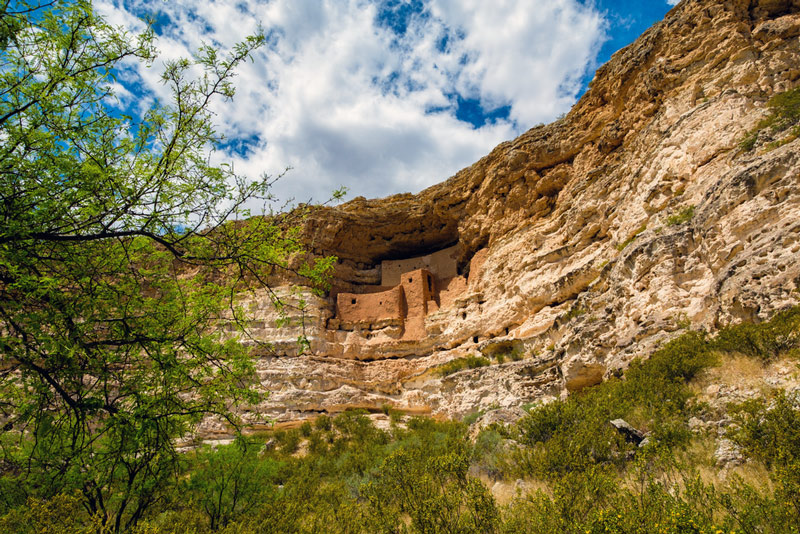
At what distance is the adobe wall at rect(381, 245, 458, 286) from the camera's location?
23125 mm

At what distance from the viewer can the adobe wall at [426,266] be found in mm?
23125

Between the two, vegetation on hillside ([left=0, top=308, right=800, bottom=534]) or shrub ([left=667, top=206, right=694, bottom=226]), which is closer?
vegetation on hillside ([left=0, top=308, right=800, bottom=534])

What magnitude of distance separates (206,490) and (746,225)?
9359mm

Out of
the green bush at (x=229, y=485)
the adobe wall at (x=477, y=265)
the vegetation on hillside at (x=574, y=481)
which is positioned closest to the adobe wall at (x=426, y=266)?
the adobe wall at (x=477, y=265)

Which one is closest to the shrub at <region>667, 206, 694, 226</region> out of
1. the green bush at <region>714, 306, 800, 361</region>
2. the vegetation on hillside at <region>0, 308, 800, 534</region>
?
the vegetation on hillside at <region>0, 308, 800, 534</region>

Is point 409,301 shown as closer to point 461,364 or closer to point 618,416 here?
point 461,364

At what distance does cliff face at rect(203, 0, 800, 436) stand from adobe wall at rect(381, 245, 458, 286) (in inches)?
3.8

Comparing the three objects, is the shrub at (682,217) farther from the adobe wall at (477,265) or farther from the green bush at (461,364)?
the adobe wall at (477,265)

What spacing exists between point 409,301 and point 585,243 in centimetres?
919

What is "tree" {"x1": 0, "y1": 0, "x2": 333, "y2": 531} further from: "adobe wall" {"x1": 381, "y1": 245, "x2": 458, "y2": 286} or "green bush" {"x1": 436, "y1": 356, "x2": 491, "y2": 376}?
"adobe wall" {"x1": 381, "y1": 245, "x2": 458, "y2": 286}

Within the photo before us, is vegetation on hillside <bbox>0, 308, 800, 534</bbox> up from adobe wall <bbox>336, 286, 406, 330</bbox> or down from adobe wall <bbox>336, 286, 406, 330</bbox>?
down

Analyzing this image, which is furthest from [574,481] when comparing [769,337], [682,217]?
[682,217]

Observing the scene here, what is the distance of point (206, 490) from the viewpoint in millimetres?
6836

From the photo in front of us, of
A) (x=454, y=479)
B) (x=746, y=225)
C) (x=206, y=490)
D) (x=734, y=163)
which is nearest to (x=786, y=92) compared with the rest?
(x=734, y=163)
